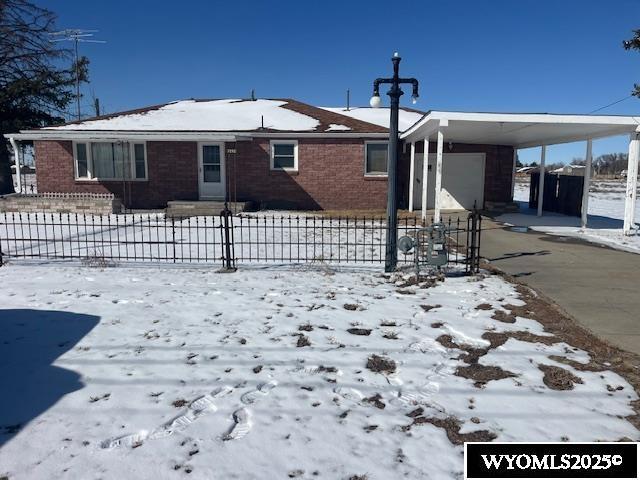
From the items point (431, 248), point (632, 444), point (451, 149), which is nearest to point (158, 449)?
point (632, 444)

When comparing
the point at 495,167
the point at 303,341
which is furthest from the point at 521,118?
the point at 303,341

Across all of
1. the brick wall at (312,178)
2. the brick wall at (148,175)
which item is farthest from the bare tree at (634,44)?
the brick wall at (148,175)

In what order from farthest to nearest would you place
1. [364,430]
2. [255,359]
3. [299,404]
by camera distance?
[255,359] → [299,404] → [364,430]

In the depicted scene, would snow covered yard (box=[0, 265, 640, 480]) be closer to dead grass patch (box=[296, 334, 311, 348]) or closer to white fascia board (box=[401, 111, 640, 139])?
dead grass patch (box=[296, 334, 311, 348])

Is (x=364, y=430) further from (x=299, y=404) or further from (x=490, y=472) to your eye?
(x=490, y=472)

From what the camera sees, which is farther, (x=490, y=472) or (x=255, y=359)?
(x=255, y=359)

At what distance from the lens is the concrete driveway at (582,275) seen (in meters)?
5.70

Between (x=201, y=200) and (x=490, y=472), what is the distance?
16966 mm

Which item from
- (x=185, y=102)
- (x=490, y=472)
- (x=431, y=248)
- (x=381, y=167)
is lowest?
(x=490, y=472)

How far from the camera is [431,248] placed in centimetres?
773

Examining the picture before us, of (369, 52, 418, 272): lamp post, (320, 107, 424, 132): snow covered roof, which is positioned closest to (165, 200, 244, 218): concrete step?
(320, 107, 424, 132): snow covered roof

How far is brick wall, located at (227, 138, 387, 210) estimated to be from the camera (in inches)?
733

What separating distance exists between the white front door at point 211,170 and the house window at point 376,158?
5.86m

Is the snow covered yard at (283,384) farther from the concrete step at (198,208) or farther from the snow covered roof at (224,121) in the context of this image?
the snow covered roof at (224,121)
